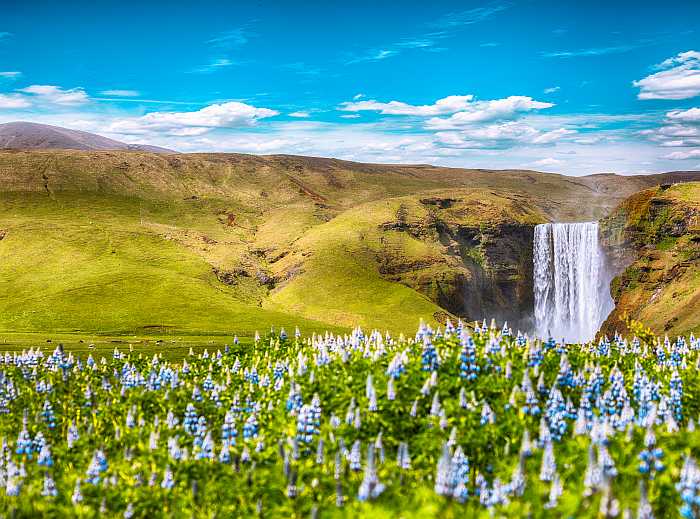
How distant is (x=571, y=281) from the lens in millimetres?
145875

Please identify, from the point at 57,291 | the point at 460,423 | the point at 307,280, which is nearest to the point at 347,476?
the point at 460,423

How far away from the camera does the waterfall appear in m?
139

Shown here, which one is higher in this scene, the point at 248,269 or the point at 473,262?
the point at 473,262

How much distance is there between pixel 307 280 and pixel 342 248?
16.9 m

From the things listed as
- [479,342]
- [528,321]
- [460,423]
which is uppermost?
[479,342]

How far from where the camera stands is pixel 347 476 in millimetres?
12039

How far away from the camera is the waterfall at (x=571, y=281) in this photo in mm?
139000

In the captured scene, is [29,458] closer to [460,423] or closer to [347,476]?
[347,476]

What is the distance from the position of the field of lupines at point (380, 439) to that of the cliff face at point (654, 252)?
283ft

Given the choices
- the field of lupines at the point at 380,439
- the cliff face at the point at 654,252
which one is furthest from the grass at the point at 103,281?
the field of lupines at the point at 380,439

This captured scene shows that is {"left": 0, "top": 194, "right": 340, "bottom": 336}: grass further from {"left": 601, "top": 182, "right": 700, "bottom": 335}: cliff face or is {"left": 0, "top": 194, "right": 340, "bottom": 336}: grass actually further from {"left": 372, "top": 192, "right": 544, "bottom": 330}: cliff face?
{"left": 601, "top": 182, "right": 700, "bottom": 335}: cliff face

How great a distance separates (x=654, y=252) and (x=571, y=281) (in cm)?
2748

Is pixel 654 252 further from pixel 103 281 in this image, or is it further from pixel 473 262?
pixel 103 281

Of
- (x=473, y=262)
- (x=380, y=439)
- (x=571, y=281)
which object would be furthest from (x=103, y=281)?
(x=380, y=439)
